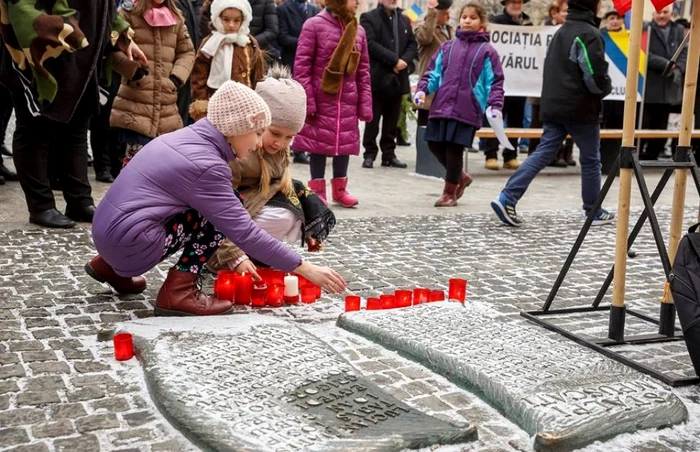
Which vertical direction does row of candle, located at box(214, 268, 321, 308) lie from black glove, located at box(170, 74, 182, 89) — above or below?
below

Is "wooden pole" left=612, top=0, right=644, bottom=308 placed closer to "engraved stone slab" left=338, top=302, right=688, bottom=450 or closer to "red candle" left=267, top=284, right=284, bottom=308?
"engraved stone slab" left=338, top=302, right=688, bottom=450

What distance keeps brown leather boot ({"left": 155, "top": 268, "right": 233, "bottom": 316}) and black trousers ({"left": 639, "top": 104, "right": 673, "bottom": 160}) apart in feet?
35.6

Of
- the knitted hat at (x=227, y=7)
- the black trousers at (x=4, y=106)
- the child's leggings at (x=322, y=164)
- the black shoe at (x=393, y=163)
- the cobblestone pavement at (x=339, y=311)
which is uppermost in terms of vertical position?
the knitted hat at (x=227, y=7)

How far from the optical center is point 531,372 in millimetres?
3539

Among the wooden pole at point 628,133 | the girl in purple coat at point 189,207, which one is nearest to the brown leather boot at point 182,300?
the girl in purple coat at point 189,207

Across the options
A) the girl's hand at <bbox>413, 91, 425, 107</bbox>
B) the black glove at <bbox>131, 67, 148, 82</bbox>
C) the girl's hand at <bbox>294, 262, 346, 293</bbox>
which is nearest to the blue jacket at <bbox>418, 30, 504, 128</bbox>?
the girl's hand at <bbox>413, 91, 425, 107</bbox>

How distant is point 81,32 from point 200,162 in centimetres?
258

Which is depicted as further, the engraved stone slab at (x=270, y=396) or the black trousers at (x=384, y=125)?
the black trousers at (x=384, y=125)

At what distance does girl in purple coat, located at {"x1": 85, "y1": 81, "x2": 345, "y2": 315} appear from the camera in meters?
3.97

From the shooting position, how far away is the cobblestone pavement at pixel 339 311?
123 inches

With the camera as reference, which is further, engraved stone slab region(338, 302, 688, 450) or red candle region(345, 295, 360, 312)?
red candle region(345, 295, 360, 312)

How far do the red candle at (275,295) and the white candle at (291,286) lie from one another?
0.14ft

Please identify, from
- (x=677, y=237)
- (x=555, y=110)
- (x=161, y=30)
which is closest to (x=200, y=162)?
(x=677, y=237)

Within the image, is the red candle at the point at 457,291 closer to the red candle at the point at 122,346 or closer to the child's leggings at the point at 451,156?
the red candle at the point at 122,346
